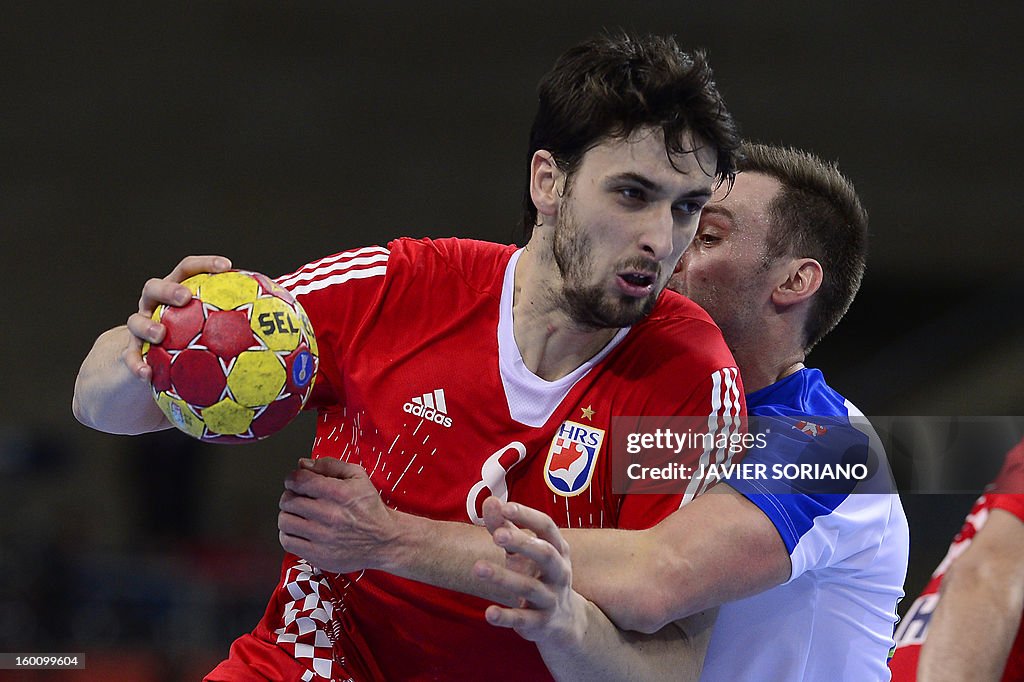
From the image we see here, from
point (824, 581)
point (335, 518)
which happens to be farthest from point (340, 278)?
point (824, 581)

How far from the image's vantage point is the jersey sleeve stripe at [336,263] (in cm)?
300

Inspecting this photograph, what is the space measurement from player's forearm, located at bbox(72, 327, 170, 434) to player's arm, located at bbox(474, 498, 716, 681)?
3.17ft

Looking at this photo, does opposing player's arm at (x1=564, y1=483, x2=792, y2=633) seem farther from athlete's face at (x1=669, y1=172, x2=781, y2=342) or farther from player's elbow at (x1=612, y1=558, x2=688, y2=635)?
athlete's face at (x1=669, y1=172, x2=781, y2=342)

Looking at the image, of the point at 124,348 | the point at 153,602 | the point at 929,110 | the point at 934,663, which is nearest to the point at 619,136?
the point at 124,348

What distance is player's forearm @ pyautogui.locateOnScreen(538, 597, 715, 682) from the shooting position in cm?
254

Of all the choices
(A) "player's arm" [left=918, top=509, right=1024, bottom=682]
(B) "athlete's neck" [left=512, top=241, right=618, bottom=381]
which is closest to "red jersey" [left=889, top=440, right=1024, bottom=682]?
(A) "player's arm" [left=918, top=509, right=1024, bottom=682]

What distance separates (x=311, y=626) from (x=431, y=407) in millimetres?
669

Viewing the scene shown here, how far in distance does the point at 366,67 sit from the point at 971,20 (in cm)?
562

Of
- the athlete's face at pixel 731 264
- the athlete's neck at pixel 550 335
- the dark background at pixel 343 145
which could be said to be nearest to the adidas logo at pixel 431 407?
the athlete's neck at pixel 550 335

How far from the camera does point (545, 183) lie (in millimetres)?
3076

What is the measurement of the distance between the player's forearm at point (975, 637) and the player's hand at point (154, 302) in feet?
6.39

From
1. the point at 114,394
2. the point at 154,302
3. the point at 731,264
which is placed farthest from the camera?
the point at 731,264
